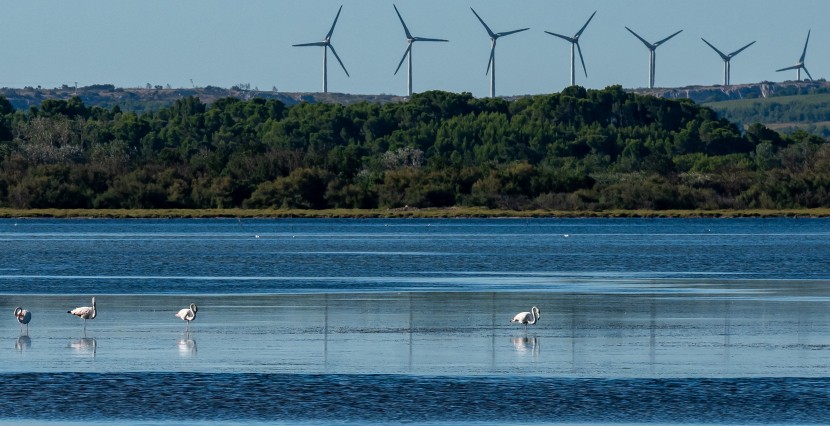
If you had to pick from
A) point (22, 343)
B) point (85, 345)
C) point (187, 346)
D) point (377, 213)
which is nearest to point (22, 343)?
point (22, 343)

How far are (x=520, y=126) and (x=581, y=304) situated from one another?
158 metres

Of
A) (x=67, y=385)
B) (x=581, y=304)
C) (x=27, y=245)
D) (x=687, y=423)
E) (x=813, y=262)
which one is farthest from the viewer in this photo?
(x=27, y=245)

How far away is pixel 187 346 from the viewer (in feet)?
87.2

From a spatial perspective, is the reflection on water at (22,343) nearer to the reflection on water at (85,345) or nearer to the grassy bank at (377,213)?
the reflection on water at (85,345)

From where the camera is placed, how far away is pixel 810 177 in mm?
142000

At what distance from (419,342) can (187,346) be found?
3963 mm

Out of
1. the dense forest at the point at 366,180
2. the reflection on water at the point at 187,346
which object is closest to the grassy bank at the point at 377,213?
the dense forest at the point at 366,180

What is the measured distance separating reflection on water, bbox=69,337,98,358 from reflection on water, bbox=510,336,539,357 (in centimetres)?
693

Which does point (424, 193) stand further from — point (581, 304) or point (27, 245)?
point (581, 304)

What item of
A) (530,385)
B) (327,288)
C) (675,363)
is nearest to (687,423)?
(530,385)

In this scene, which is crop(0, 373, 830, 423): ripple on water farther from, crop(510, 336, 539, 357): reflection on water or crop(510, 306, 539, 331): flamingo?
crop(510, 306, 539, 331): flamingo

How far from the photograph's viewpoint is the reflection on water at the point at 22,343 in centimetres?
2642

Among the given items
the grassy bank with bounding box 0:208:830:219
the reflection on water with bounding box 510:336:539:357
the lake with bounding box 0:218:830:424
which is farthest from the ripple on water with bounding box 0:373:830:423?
the grassy bank with bounding box 0:208:830:219

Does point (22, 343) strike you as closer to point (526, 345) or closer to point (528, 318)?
point (526, 345)
